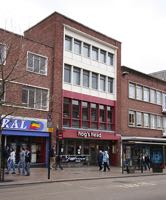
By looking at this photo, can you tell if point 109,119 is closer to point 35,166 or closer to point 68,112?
point 68,112

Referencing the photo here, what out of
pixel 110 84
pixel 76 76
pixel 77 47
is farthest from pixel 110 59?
pixel 76 76

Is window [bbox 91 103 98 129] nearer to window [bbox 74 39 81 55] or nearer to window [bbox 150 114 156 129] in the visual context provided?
window [bbox 74 39 81 55]

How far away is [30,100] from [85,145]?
8614 millimetres

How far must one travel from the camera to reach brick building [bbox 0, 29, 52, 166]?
28062mm

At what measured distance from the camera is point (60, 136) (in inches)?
1217

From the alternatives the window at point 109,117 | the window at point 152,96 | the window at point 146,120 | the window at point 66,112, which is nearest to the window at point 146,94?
the window at point 152,96

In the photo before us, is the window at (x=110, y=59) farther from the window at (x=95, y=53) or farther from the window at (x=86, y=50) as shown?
the window at (x=86, y=50)

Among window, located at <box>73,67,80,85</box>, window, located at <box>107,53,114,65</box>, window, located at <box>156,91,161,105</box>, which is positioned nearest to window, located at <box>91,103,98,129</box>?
window, located at <box>73,67,80,85</box>

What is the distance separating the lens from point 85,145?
36031mm

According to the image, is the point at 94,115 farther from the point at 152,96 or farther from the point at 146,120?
the point at 152,96

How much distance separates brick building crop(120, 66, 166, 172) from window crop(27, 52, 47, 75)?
1187cm

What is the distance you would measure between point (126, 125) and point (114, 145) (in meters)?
3.11

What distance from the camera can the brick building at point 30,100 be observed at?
28062mm

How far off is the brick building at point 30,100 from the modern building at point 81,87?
95cm
